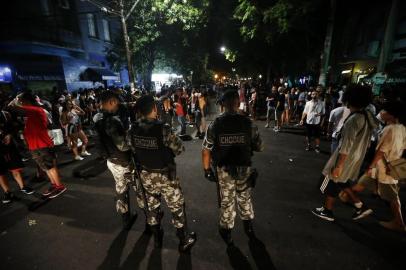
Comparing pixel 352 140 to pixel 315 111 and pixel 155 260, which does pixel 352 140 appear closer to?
pixel 155 260

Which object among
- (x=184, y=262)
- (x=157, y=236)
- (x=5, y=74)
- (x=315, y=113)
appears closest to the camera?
(x=184, y=262)

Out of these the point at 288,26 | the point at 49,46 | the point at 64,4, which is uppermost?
the point at 64,4

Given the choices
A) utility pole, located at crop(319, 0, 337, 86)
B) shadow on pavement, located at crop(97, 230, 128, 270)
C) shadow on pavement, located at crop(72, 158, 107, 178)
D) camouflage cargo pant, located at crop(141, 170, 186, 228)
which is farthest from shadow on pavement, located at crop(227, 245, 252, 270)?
utility pole, located at crop(319, 0, 337, 86)

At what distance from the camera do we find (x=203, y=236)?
338 centimetres

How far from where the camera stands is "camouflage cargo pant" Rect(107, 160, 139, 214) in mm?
3352

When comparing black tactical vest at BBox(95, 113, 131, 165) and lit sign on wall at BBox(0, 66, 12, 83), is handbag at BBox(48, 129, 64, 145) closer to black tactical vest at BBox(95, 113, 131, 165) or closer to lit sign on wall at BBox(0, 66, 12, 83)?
black tactical vest at BBox(95, 113, 131, 165)

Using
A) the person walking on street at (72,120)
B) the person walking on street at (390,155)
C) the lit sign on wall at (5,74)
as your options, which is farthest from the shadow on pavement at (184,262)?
the lit sign on wall at (5,74)

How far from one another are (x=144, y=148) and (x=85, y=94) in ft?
39.1

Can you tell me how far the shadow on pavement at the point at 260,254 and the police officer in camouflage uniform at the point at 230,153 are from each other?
436 millimetres

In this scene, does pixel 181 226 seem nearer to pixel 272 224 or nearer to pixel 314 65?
pixel 272 224

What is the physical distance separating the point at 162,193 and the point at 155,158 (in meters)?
0.53

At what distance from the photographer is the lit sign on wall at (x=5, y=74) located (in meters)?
12.6

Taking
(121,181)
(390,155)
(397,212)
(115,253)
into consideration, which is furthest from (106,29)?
(397,212)

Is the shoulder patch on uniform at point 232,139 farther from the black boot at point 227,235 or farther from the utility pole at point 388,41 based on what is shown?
the utility pole at point 388,41
